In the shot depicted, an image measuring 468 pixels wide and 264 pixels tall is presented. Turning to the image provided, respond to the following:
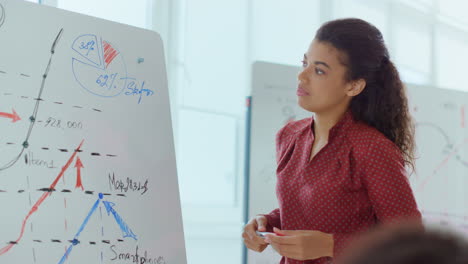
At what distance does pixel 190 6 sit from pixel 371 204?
1659 millimetres

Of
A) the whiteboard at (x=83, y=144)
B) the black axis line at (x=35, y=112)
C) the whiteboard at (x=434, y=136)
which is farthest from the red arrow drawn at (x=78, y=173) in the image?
the whiteboard at (x=434, y=136)

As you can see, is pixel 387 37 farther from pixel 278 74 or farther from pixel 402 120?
pixel 402 120

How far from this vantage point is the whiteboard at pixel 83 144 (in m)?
1.26

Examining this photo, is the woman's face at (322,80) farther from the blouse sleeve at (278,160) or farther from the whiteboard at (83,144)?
the whiteboard at (83,144)

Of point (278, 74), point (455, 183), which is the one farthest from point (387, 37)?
point (278, 74)

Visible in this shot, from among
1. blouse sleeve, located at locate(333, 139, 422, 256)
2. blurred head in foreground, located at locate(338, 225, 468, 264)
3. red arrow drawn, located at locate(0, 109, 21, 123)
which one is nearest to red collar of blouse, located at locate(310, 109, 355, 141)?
blouse sleeve, located at locate(333, 139, 422, 256)

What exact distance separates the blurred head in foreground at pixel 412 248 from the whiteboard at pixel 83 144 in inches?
43.9

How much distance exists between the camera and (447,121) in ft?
8.68

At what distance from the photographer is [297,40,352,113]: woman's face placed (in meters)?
1.44

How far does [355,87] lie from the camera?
1457mm

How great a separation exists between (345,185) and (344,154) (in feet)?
0.32

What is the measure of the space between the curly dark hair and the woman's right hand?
0.45 metres

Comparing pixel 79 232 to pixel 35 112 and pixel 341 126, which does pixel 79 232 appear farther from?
pixel 341 126

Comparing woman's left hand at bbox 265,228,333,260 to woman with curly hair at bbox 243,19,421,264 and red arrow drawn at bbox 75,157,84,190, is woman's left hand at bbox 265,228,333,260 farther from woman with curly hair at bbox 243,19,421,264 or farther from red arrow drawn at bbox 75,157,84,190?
red arrow drawn at bbox 75,157,84,190
